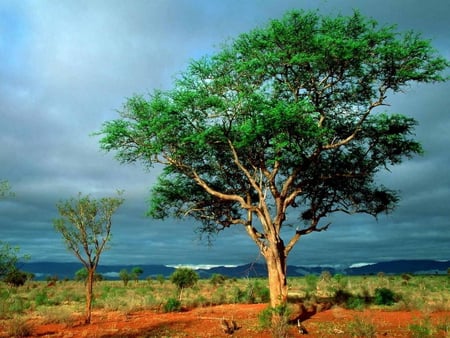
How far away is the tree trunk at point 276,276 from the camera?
22.3 m

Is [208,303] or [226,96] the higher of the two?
[226,96]

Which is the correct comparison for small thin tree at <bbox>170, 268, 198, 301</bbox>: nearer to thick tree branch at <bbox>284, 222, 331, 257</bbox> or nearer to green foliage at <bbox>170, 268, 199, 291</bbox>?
green foliage at <bbox>170, 268, 199, 291</bbox>

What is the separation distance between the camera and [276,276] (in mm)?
22500

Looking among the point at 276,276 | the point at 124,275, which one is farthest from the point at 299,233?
the point at 124,275

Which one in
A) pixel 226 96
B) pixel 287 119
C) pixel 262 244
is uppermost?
pixel 226 96

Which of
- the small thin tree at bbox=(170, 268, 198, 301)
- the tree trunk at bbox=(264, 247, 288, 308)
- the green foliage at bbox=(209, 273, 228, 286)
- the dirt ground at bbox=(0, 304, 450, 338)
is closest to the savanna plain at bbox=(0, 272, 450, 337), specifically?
the dirt ground at bbox=(0, 304, 450, 338)

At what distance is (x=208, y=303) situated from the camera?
3519 cm

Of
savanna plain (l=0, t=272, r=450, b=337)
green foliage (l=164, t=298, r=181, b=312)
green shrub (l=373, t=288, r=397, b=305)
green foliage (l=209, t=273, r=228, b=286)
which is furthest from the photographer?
green foliage (l=209, t=273, r=228, b=286)

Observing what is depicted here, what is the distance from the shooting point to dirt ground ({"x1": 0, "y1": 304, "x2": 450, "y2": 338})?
2039cm

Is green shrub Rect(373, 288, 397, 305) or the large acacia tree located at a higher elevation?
the large acacia tree

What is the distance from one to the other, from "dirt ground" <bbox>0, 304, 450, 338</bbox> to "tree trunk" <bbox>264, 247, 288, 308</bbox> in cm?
150

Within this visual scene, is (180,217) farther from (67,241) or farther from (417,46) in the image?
(417,46)

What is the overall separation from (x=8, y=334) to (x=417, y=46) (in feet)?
74.9

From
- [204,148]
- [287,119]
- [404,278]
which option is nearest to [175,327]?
[204,148]
